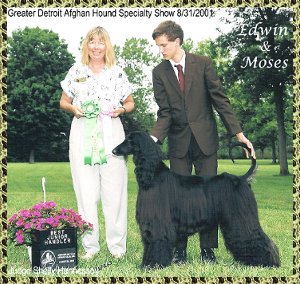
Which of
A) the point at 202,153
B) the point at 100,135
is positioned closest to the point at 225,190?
the point at 202,153

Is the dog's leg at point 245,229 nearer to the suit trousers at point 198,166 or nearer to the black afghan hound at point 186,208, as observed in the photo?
the black afghan hound at point 186,208

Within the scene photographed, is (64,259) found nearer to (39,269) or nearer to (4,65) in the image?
(39,269)

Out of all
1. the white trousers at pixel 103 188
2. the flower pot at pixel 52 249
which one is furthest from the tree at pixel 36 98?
the flower pot at pixel 52 249

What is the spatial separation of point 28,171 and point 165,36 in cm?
402

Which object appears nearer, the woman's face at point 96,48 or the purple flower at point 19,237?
the purple flower at point 19,237

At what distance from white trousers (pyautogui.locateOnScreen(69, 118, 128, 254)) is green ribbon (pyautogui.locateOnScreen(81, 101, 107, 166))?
67mm

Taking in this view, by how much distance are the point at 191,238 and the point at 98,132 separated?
1.83 meters

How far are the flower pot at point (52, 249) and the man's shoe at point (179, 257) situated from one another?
3.31 ft

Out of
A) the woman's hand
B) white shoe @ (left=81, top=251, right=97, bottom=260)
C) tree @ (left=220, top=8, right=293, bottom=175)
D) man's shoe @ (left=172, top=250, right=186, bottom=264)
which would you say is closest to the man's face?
tree @ (left=220, top=8, right=293, bottom=175)

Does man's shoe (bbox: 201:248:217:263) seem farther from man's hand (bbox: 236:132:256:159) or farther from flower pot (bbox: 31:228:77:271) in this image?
flower pot (bbox: 31:228:77:271)

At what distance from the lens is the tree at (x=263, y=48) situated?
5316 mm

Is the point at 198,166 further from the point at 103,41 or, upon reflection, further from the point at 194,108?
the point at 103,41

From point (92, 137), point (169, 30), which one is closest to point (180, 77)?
point (169, 30)

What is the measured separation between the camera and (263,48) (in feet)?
17.7
